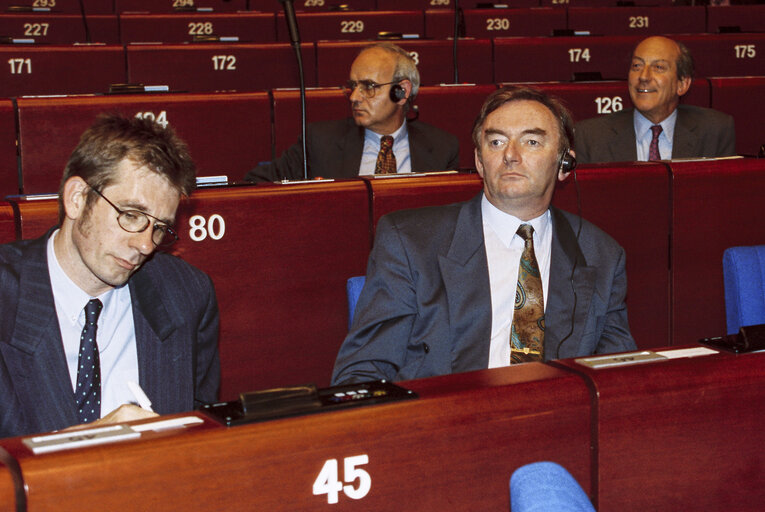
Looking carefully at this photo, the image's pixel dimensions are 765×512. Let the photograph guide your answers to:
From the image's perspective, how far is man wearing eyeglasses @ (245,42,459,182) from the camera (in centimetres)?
392

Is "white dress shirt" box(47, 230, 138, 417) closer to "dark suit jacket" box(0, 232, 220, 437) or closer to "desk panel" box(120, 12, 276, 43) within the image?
"dark suit jacket" box(0, 232, 220, 437)

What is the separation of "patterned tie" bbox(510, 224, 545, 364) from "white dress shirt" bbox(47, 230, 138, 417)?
848 millimetres

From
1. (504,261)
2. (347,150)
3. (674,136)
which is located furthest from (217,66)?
(504,261)

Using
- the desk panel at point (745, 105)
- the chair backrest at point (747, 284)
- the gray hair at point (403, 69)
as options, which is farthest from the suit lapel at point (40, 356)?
the desk panel at point (745, 105)

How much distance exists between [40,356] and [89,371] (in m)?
0.11

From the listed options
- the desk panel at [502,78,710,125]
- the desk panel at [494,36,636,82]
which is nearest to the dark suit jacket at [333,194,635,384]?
the desk panel at [502,78,710,125]

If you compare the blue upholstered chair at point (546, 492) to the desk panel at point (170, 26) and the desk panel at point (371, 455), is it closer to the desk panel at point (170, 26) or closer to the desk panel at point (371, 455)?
the desk panel at point (371, 455)

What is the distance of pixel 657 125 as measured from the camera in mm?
4117

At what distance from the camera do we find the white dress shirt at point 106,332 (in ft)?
6.01

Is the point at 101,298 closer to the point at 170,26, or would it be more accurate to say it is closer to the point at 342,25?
the point at 170,26

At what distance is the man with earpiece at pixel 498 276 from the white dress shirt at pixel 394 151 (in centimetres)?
169

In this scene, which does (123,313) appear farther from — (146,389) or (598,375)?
(598,375)

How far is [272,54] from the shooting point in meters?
5.26

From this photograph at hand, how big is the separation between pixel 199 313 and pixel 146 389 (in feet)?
0.66
